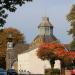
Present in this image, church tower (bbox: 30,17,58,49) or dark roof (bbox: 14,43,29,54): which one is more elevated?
church tower (bbox: 30,17,58,49)

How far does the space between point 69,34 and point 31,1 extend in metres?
50.6

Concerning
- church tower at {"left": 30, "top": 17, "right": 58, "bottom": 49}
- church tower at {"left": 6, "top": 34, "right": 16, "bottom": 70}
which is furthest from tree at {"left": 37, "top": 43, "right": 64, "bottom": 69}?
church tower at {"left": 30, "top": 17, "right": 58, "bottom": 49}

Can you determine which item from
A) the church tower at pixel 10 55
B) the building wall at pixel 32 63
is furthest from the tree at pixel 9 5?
the church tower at pixel 10 55

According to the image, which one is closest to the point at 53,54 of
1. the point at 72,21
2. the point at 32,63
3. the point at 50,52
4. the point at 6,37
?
the point at 50,52

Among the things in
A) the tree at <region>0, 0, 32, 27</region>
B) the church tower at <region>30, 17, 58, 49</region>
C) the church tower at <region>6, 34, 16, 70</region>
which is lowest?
the tree at <region>0, 0, 32, 27</region>

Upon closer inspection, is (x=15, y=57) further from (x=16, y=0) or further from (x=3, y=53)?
(x=16, y=0)

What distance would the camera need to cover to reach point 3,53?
133m

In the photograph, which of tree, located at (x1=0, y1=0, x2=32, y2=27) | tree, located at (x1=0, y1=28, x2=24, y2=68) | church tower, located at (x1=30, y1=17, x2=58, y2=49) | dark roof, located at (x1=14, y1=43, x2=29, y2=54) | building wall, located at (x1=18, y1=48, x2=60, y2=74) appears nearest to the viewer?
tree, located at (x1=0, y1=0, x2=32, y2=27)

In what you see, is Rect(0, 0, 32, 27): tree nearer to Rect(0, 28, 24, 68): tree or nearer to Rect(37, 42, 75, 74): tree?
Rect(37, 42, 75, 74): tree

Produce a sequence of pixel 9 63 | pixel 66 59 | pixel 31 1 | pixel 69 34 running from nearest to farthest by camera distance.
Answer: pixel 31 1 → pixel 69 34 → pixel 66 59 → pixel 9 63

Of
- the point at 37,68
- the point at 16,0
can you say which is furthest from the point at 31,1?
the point at 37,68

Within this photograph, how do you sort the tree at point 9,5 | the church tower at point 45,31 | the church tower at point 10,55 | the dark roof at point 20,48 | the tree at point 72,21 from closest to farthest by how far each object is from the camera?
the tree at point 9,5
the tree at point 72,21
the church tower at point 10,55
the dark roof at point 20,48
the church tower at point 45,31

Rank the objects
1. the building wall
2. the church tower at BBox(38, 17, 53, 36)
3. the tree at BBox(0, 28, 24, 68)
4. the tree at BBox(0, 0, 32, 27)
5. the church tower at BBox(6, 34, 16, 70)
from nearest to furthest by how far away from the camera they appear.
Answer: the tree at BBox(0, 0, 32, 27) < the building wall < the church tower at BBox(6, 34, 16, 70) < the tree at BBox(0, 28, 24, 68) < the church tower at BBox(38, 17, 53, 36)

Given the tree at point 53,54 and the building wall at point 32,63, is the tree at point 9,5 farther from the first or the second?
the building wall at point 32,63
